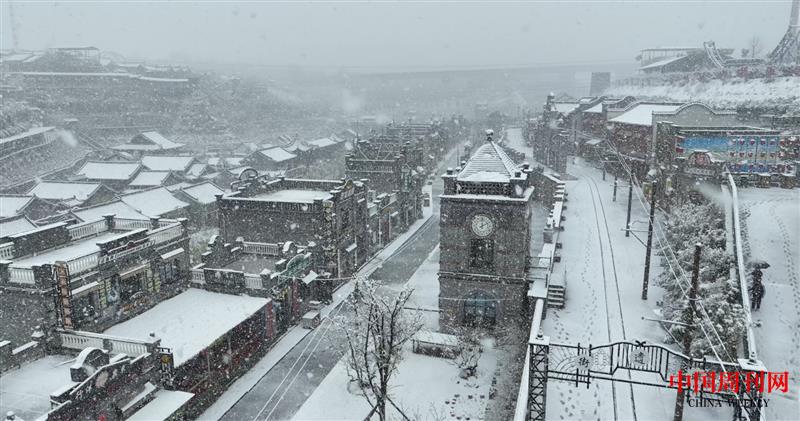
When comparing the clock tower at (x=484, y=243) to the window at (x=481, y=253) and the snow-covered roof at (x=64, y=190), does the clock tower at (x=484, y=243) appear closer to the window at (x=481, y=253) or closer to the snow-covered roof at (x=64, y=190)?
the window at (x=481, y=253)

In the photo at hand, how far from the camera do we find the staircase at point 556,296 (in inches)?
1076

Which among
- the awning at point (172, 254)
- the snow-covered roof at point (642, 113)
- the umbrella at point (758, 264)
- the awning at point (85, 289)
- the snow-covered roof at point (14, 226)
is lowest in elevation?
the snow-covered roof at point (14, 226)

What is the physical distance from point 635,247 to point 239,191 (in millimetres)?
27664

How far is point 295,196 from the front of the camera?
39.4m

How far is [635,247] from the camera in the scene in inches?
1380

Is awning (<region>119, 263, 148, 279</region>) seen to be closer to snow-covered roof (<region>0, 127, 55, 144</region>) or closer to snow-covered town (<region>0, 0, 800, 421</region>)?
snow-covered town (<region>0, 0, 800, 421</region>)

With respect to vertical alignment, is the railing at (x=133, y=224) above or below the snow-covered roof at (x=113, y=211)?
above

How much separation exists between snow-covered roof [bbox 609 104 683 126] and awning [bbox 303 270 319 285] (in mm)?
40032

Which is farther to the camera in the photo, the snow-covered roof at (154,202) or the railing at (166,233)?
the snow-covered roof at (154,202)

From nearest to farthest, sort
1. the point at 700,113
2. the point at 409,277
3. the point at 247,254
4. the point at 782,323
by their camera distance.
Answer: the point at 782,323
the point at 247,254
the point at 409,277
the point at 700,113

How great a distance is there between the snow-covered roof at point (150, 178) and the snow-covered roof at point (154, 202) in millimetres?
9523

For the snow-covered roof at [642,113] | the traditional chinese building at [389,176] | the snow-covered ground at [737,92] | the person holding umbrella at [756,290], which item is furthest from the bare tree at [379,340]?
the snow-covered ground at [737,92]

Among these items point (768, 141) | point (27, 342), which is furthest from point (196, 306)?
point (768, 141)

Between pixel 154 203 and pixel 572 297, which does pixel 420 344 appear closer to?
pixel 572 297
